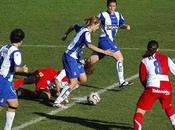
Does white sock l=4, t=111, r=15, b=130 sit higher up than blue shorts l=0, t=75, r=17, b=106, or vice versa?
blue shorts l=0, t=75, r=17, b=106

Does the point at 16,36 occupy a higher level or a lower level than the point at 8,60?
higher

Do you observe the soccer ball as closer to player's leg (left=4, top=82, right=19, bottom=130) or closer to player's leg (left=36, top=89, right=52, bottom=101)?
player's leg (left=36, top=89, right=52, bottom=101)

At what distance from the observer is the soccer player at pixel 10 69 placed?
13.4 meters

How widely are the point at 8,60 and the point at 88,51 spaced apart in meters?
11.1

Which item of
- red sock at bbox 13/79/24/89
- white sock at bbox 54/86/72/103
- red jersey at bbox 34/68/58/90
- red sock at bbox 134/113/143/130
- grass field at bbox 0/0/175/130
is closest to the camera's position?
red sock at bbox 134/113/143/130

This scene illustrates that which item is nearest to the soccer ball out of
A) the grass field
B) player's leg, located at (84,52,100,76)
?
the grass field

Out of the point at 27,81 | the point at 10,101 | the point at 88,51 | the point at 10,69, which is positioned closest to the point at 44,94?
the point at 27,81

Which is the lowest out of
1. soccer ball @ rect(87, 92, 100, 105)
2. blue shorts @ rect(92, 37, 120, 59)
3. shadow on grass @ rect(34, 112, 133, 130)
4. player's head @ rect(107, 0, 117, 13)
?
shadow on grass @ rect(34, 112, 133, 130)

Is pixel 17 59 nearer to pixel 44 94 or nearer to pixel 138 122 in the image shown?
pixel 138 122

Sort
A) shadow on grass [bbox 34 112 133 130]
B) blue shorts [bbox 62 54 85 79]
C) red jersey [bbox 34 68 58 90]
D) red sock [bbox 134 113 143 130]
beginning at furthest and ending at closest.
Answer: red jersey [bbox 34 68 58 90] → blue shorts [bbox 62 54 85 79] → shadow on grass [bbox 34 112 133 130] → red sock [bbox 134 113 143 130]

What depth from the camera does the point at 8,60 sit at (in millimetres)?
13492

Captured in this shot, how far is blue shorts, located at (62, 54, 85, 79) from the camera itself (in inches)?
644

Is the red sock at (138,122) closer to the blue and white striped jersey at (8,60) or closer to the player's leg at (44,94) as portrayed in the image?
the blue and white striped jersey at (8,60)

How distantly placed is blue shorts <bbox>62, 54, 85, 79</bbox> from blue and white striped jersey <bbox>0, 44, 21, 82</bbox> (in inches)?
117
